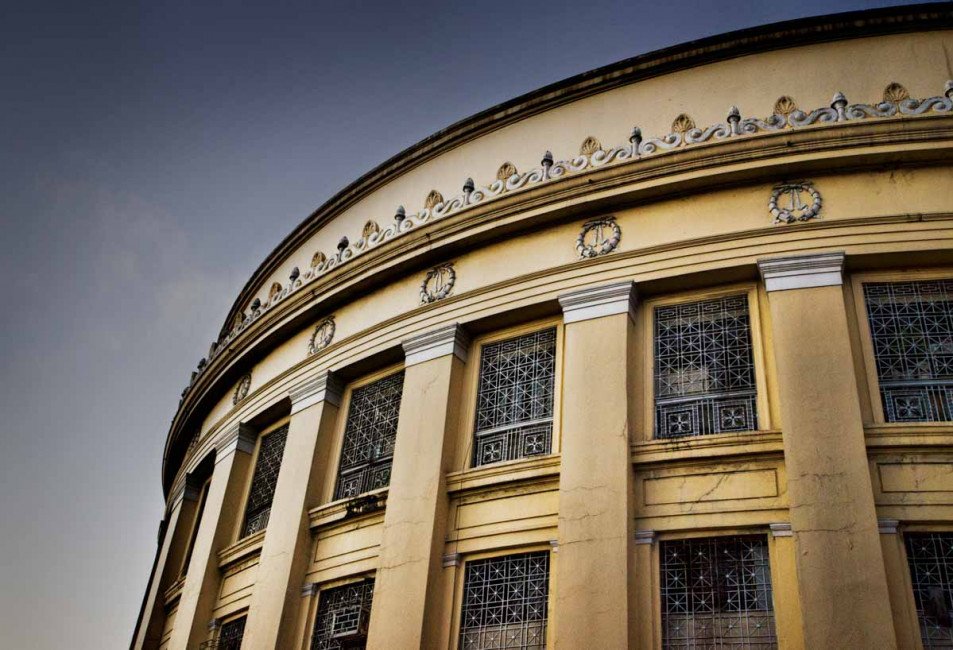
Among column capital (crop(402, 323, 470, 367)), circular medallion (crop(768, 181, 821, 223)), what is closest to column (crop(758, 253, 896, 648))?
circular medallion (crop(768, 181, 821, 223))

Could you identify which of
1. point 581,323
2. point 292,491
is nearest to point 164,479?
point 292,491

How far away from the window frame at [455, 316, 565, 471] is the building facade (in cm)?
4

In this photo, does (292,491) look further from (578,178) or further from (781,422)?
(781,422)

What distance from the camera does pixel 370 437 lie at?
1357 centimetres

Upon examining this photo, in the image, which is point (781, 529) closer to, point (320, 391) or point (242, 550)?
point (320, 391)

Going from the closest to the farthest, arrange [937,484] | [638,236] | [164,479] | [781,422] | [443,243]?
1. [937,484]
2. [781,422]
3. [638,236]
4. [443,243]
5. [164,479]

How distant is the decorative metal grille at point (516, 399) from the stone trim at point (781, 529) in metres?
2.83

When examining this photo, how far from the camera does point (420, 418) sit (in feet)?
41.1

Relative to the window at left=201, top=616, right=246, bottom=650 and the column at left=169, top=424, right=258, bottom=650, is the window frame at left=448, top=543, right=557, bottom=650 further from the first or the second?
the column at left=169, top=424, right=258, bottom=650

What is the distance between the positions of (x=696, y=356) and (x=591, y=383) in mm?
1260

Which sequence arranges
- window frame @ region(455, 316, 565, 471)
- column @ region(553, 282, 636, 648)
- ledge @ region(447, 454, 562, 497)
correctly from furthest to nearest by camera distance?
window frame @ region(455, 316, 565, 471), ledge @ region(447, 454, 562, 497), column @ region(553, 282, 636, 648)

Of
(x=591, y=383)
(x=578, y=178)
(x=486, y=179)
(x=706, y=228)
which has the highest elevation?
(x=486, y=179)

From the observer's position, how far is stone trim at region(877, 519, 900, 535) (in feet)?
30.4

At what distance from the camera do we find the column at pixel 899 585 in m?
8.80
